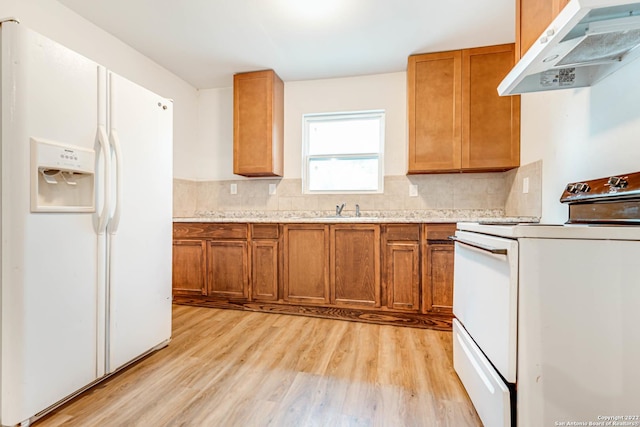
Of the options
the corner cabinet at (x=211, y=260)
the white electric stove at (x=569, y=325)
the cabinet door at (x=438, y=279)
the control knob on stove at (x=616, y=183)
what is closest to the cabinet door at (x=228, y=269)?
the corner cabinet at (x=211, y=260)

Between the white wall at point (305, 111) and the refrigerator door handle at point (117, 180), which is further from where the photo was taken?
the white wall at point (305, 111)

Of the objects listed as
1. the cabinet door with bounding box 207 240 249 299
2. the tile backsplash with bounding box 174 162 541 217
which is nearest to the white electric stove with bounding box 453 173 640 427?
the tile backsplash with bounding box 174 162 541 217

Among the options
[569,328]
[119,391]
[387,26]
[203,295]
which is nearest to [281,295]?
[203,295]

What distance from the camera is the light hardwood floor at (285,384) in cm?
130

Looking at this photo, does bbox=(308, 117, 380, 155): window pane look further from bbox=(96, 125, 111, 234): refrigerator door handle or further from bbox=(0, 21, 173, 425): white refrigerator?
bbox=(96, 125, 111, 234): refrigerator door handle

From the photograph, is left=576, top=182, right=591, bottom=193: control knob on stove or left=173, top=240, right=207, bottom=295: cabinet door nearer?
left=576, top=182, right=591, bottom=193: control knob on stove

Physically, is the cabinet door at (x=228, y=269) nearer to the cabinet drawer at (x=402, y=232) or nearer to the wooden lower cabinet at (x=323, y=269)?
the wooden lower cabinet at (x=323, y=269)

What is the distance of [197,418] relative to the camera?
1296 millimetres

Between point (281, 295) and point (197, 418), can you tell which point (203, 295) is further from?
point (197, 418)

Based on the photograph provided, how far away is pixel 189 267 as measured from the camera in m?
2.88

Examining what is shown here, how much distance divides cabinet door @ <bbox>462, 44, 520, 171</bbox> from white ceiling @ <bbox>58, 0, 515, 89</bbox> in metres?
0.15

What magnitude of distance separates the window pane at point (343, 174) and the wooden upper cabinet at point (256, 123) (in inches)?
18.4

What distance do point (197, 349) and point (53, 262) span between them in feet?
3.39

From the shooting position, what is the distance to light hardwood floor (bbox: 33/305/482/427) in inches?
51.4
